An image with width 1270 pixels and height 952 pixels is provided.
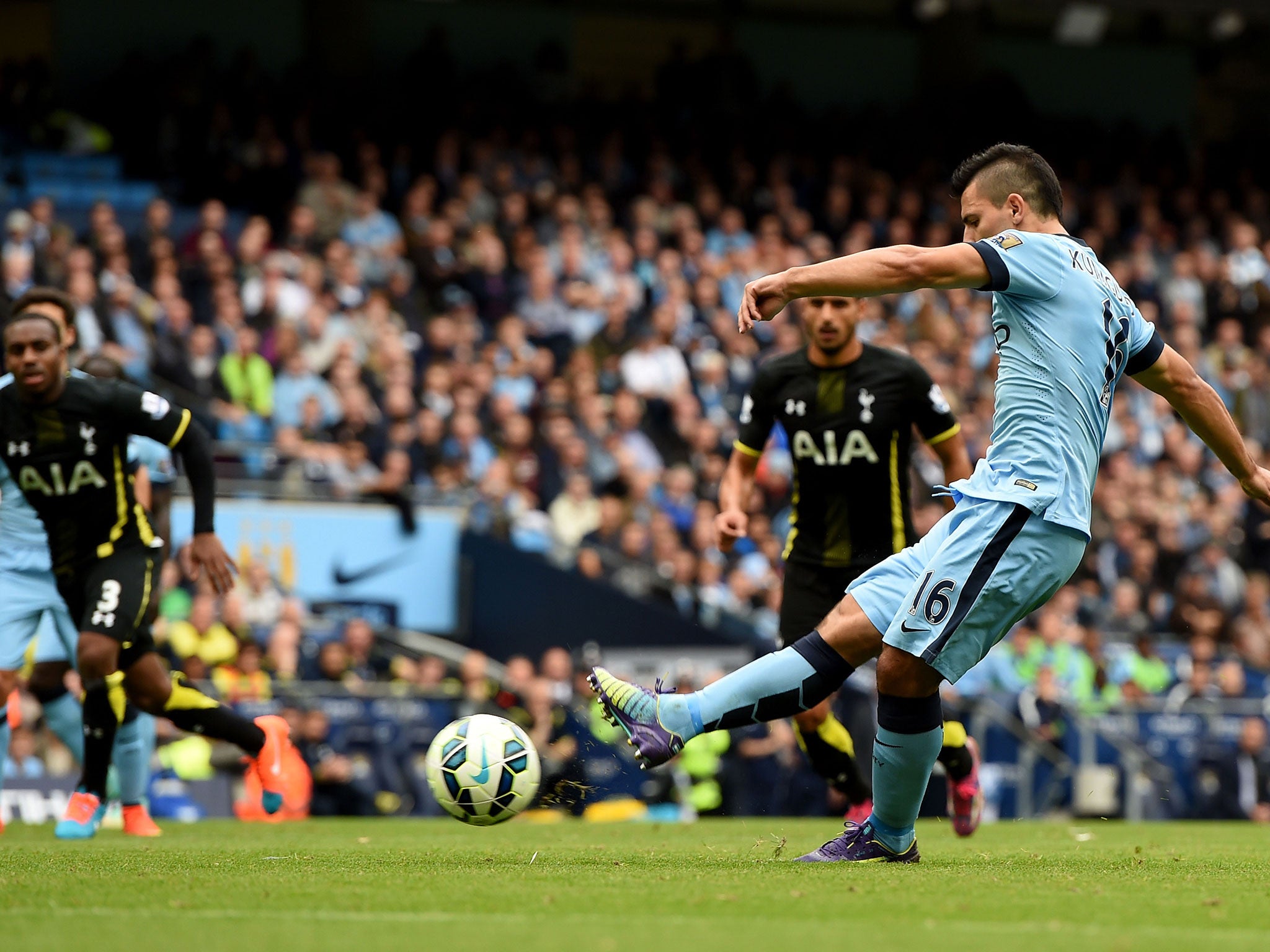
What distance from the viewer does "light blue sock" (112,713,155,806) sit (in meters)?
9.65

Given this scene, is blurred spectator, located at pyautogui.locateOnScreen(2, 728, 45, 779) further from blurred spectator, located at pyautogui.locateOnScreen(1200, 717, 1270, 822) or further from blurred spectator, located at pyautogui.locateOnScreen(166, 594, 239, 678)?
blurred spectator, located at pyautogui.locateOnScreen(1200, 717, 1270, 822)

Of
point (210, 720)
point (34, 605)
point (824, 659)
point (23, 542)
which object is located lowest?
point (210, 720)

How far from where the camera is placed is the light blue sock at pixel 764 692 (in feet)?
20.0

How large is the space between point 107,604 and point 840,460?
3.55 meters

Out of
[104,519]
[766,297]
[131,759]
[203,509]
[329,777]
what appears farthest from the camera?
[329,777]

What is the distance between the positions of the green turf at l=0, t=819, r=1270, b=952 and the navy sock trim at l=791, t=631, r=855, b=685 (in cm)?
68

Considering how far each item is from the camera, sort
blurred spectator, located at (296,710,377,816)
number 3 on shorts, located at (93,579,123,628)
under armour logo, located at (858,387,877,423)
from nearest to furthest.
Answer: number 3 on shorts, located at (93,579,123,628)
under armour logo, located at (858,387,877,423)
blurred spectator, located at (296,710,377,816)

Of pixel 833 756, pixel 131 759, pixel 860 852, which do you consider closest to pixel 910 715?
pixel 860 852

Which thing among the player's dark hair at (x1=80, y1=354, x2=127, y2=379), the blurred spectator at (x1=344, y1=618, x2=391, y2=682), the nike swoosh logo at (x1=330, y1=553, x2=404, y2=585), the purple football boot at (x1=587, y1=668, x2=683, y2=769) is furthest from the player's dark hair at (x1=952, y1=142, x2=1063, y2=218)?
the nike swoosh logo at (x1=330, y1=553, x2=404, y2=585)

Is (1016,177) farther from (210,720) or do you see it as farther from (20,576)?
(20,576)

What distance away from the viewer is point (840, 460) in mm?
8578

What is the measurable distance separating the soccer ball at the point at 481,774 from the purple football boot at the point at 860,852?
3.76ft

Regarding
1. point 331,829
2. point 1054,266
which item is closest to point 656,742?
point 1054,266

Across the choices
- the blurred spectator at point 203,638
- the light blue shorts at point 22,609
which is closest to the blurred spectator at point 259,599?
the blurred spectator at point 203,638
